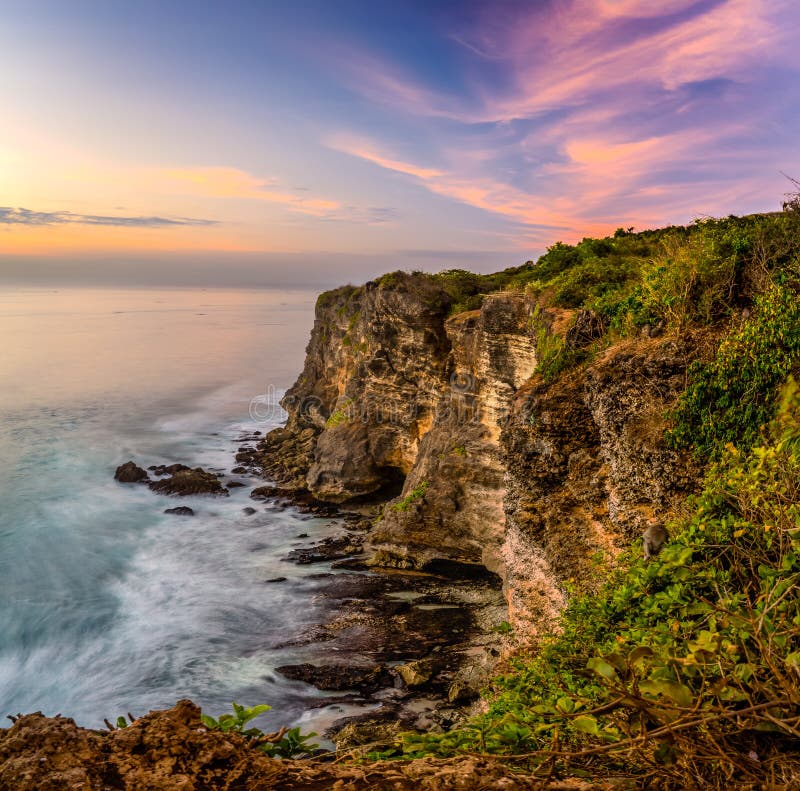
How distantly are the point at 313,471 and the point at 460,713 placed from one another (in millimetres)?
19808

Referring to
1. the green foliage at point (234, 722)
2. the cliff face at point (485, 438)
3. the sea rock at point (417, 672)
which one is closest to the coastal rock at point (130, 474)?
the cliff face at point (485, 438)

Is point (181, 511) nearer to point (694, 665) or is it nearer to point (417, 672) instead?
point (417, 672)

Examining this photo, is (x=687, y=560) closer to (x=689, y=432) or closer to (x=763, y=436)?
(x=763, y=436)

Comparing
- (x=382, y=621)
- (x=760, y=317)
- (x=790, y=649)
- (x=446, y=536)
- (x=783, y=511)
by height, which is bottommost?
(x=382, y=621)

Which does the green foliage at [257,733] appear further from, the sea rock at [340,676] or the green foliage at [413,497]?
the green foliage at [413,497]

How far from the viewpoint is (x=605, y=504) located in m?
11.5

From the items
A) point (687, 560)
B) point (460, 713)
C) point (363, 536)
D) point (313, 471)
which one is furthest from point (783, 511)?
point (313, 471)

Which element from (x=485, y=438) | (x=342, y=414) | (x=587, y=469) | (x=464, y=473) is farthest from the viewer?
(x=342, y=414)

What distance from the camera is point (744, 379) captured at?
807 cm

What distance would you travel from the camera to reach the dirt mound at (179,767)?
3.04 meters

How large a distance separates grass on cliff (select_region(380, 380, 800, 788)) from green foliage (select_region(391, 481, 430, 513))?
1503 centimetres

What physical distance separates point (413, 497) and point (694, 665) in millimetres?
20498

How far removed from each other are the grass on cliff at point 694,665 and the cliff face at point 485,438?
2087 millimetres

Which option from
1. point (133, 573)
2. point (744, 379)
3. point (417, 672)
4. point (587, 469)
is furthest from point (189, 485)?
point (744, 379)
